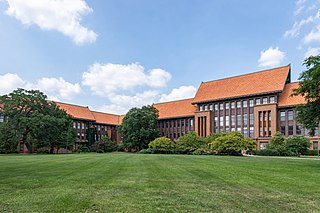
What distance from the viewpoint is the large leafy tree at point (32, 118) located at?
172 feet

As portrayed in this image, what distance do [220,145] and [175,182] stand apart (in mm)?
34344

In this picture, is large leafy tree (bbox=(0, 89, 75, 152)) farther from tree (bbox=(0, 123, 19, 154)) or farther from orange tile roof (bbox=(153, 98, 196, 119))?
orange tile roof (bbox=(153, 98, 196, 119))

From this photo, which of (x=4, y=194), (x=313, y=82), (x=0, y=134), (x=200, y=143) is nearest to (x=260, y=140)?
(x=200, y=143)

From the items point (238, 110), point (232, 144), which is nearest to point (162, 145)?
point (232, 144)

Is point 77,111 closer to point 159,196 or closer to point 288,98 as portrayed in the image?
point 288,98

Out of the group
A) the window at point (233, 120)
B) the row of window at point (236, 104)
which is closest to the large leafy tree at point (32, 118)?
the row of window at point (236, 104)

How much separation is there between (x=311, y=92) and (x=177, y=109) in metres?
59.1

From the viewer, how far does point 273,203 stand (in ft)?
26.1

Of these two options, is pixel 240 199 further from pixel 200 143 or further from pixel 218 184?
pixel 200 143

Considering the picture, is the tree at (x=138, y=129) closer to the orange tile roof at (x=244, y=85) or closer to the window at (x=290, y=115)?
the orange tile roof at (x=244, y=85)

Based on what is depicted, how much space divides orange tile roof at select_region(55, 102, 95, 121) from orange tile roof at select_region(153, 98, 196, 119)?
21.4 metres

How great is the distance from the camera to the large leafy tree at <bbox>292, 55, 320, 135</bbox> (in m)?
19.9

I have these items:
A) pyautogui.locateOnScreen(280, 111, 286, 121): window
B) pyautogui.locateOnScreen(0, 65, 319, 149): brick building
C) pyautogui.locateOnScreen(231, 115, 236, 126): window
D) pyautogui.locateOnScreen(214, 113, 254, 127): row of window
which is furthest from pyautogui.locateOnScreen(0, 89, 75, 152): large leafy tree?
pyautogui.locateOnScreen(280, 111, 286, 121): window

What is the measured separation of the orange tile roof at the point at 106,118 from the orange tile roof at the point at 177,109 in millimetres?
18008
